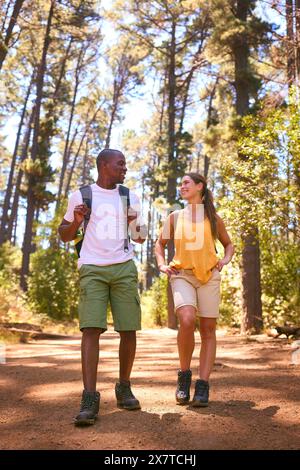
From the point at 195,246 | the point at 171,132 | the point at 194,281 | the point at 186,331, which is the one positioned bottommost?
the point at 186,331

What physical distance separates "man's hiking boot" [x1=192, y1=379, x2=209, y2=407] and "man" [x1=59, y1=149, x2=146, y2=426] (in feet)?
1.45

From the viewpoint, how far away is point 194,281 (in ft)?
12.4

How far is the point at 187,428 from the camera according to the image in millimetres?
2951

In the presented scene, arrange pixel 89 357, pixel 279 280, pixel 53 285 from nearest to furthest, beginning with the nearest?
pixel 89 357 → pixel 279 280 → pixel 53 285

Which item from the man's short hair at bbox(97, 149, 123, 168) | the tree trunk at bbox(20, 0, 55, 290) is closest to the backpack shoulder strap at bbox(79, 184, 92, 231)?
the man's short hair at bbox(97, 149, 123, 168)

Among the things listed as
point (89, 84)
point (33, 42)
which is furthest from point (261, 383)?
point (89, 84)

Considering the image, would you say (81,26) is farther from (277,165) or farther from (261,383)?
(261,383)

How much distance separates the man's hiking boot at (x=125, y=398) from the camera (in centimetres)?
346

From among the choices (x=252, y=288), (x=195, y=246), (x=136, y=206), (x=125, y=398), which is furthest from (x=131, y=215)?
(x=252, y=288)

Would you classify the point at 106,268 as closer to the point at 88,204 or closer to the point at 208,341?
the point at 88,204

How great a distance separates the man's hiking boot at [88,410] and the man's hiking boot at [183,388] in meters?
0.69

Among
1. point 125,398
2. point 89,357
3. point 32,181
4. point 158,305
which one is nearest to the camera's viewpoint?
point 89,357

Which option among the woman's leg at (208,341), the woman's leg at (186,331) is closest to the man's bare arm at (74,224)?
the woman's leg at (186,331)

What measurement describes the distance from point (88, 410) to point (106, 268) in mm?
977
